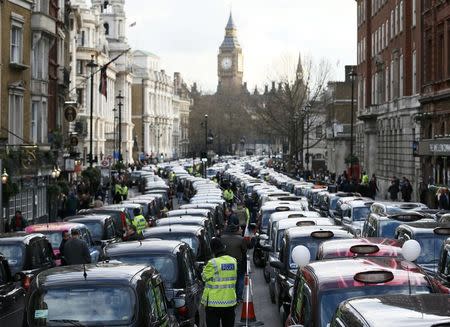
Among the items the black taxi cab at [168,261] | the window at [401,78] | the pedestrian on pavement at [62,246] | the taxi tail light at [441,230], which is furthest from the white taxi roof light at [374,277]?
the window at [401,78]

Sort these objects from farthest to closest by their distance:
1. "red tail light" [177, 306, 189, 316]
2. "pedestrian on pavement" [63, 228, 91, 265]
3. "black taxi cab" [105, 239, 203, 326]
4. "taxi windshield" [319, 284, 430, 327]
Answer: "pedestrian on pavement" [63, 228, 91, 265] < "black taxi cab" [105, 239, 203, 326] < "red tail light" [177, 306, 189, 316] < "taxi windshield" [319, 284, 430, 327]

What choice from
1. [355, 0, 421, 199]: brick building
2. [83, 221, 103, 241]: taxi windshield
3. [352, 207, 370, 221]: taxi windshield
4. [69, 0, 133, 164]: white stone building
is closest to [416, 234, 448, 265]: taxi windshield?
[83, 221, 103, 241]: taxi windshield

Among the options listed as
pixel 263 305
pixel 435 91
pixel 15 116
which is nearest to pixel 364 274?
pixel 263 305

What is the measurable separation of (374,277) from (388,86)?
61.5 meters

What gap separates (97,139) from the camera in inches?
4505

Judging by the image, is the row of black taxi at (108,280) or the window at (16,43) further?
the window at (16,43)

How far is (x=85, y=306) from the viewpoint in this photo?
33.2ft

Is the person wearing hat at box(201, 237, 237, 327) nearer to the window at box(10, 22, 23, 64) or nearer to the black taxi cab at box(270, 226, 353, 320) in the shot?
the black taxi cab at box(270, 226, 353, 320)

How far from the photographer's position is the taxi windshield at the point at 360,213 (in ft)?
97.8

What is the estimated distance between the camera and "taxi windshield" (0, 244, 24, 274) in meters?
16.8

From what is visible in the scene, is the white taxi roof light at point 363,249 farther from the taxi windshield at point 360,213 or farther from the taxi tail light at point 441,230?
the taxi windshield at point 360,213

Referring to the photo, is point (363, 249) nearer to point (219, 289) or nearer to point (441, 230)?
point (219, 289)

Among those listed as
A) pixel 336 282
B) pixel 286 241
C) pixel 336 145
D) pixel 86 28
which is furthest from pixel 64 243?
pixel 86 28

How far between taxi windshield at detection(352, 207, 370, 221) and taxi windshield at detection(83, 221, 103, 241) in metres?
8.36
